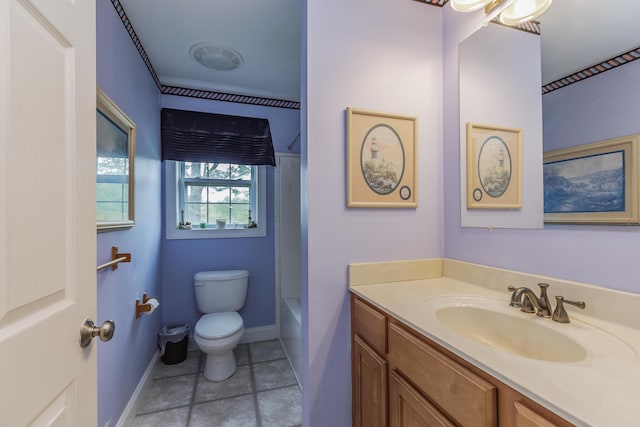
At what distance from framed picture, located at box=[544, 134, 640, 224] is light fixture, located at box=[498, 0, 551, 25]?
59 centimetres

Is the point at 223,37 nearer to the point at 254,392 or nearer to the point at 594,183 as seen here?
the point at 594,183

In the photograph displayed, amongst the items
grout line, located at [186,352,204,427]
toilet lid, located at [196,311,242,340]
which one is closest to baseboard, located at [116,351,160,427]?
grout line, located at [186,352,204,427]

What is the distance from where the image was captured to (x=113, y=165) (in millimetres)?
1459

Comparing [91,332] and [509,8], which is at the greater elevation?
[509,8]

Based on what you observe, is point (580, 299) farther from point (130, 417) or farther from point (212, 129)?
point (212, 129)

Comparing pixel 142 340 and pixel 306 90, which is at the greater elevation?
pixel 306 90

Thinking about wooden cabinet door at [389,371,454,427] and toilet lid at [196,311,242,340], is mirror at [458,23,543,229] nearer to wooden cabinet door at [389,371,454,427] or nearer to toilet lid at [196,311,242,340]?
wooden cabinet door at [389,371,454,427]

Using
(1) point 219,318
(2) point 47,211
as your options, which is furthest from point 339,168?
(1) point 219,318

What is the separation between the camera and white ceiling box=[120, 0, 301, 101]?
5.26 feet

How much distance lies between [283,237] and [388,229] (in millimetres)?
1521

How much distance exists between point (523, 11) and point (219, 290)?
2649mm

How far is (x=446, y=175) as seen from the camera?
1.53 metres

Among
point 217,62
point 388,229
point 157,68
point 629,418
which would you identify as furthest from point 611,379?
point 157,68

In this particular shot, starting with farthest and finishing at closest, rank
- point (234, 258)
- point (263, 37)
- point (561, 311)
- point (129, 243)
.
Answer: point (234, 258)
point (263, 37)
point (129, 243)
point (561, 311)
